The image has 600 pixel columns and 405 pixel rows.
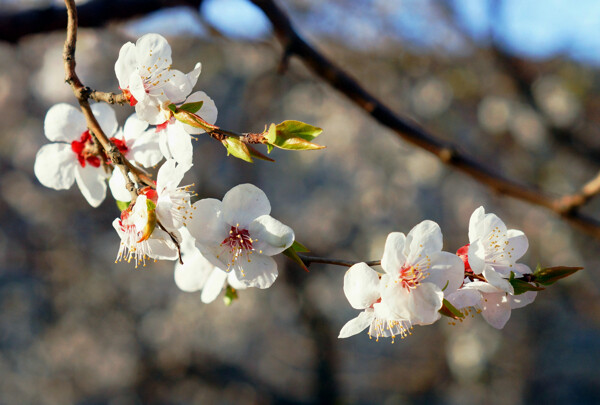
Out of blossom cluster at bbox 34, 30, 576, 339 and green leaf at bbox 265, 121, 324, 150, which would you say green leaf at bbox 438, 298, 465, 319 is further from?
green leaf at bbox 265, 121, 324, 150

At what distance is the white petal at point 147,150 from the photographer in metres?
0.60

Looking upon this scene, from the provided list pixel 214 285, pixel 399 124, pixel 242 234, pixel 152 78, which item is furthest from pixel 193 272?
pixel 399 124

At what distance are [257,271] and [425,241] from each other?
18 cm

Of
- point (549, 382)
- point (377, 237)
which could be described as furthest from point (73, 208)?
point (549, 382)

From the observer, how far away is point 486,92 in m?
3.95

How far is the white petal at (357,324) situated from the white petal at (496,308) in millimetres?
123

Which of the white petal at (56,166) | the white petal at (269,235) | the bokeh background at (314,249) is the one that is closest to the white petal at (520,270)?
the white petal at (269,235)

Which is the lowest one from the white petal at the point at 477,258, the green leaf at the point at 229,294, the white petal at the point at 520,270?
the green leaf at the point at 229,294

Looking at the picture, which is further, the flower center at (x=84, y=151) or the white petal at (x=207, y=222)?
the flower center at (x=84, y=151)

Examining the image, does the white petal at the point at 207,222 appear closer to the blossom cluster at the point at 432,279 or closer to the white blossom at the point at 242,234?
the white blossom at the point at 242,234

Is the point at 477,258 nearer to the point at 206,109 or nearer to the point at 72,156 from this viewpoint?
the point at 206,109

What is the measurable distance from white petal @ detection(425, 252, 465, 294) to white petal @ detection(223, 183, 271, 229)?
17 cm

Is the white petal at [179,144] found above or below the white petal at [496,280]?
above

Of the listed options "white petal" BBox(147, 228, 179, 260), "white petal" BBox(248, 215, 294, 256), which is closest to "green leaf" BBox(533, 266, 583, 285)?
"white petal" BBox(248, 215, 294, 256)
